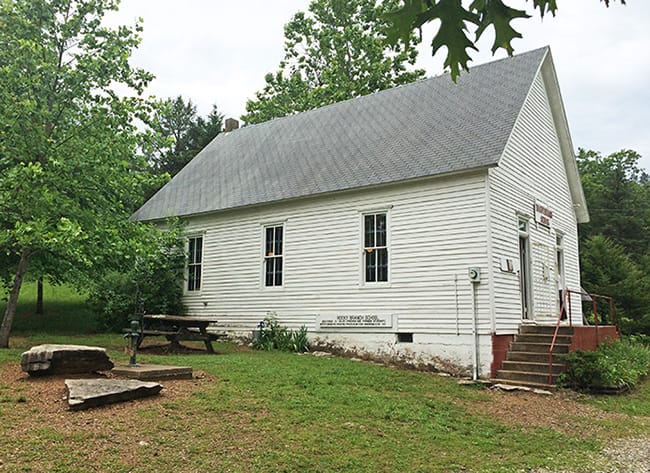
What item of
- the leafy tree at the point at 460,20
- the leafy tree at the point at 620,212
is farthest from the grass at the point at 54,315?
the leafy tree at the point at 620,212

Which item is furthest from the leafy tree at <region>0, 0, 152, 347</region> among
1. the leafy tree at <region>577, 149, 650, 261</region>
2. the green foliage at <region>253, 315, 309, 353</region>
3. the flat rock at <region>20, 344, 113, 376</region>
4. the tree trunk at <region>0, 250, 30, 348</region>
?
the leafy tree at <region>577, 149, 650, 261</region>

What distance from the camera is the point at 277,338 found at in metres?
Result: 14.6

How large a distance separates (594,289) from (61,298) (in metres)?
22.3

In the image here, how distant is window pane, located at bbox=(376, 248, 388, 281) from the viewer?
13.3 meters

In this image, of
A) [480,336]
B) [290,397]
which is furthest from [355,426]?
[480,336]

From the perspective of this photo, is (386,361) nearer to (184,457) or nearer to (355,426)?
(355,426)

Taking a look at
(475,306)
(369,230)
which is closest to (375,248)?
(369,230)

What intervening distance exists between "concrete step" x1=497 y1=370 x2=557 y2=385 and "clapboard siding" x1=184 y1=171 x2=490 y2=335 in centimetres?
95

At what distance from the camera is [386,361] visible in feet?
42.0

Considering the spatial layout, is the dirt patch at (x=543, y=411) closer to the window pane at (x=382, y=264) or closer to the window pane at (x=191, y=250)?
the window pane at (x=382, y=264)

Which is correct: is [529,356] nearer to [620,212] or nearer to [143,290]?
[143,290]

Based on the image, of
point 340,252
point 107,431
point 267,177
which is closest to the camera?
point 107,431

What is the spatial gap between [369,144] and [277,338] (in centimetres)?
585

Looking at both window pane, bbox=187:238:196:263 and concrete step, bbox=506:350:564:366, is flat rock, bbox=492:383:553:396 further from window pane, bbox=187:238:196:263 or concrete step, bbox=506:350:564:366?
window pane, bbox=187:238:196:263
